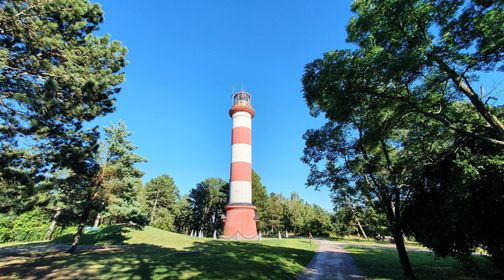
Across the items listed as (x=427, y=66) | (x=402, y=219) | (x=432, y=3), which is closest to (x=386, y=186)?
(x=402, y=219)

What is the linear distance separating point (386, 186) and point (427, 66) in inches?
312

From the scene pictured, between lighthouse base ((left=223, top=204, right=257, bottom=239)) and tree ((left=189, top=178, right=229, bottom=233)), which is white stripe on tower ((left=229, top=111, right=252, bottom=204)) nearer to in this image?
lighthouse base ((left=223, top=204, right=257, bottom=239))

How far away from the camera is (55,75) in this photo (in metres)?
9.00

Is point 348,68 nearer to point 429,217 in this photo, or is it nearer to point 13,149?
point 429,217

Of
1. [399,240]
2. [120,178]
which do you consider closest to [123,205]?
[120,178]

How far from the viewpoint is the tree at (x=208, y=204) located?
183 feet

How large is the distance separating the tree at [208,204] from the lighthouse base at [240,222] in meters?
26.6

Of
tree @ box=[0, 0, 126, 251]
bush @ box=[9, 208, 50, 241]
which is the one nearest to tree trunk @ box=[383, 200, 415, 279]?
tree @ box=[0, 0, 126, 251]

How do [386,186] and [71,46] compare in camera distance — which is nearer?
[71,46]

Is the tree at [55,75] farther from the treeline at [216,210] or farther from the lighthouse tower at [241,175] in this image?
the treeline at [216,210]

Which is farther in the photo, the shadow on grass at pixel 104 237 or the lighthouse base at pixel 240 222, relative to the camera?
the lighthouse base at pixel 240 222

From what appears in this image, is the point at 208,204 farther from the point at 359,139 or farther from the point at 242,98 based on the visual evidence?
the point at 359,139

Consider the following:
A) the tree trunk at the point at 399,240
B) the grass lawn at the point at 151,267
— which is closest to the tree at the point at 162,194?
the grass lawn at the point at 151,267

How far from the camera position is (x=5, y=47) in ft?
28.8
